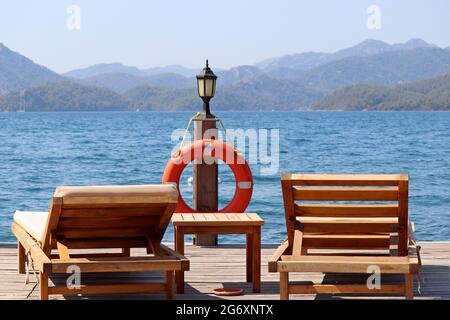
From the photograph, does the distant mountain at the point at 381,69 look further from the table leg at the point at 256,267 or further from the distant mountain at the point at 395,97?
the table leg at the point at 256,267

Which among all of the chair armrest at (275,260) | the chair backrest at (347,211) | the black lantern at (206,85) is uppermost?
the black lantern at (206,85)

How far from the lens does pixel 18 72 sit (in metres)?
86.3

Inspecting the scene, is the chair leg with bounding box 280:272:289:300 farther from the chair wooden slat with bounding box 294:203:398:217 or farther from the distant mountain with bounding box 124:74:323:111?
the distant mountain with bounding box 124:74:323:111

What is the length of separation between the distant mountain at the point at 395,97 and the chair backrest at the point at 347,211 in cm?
7156

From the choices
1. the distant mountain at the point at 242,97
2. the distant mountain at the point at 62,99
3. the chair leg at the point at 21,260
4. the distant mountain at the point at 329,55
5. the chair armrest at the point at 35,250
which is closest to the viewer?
the chair armrest at the point at 35,250

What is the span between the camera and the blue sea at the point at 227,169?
1506 cm

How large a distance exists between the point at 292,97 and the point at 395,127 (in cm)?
4549

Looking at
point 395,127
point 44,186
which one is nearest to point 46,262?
point 44,186

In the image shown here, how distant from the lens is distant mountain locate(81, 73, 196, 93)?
110 metres

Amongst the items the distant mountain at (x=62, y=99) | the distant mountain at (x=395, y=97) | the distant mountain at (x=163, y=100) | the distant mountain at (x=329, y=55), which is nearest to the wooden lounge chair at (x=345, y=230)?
the distant mountain at (x=62, y=99)

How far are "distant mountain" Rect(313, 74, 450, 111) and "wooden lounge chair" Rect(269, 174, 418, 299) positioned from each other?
71.6 metres

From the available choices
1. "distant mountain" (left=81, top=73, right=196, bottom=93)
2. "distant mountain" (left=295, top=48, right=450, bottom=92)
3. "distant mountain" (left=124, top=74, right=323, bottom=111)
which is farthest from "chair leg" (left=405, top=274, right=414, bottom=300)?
"distant mountain" (left=81, top=73, right=196, bottom=93)
